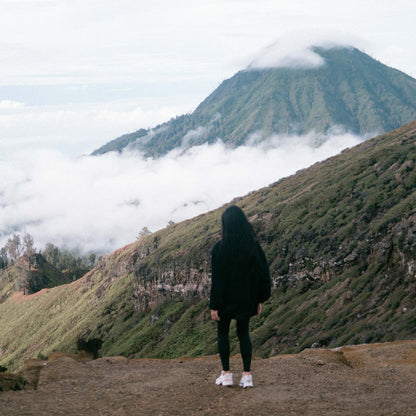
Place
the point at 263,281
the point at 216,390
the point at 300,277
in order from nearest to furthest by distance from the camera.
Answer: the point at 263,281 → the point at 216,390 → the point at 300,277

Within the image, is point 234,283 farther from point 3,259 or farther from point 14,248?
point 3,259

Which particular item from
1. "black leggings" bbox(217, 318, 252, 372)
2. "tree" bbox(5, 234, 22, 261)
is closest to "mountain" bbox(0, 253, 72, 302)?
"tree" bbox(5, 234, 22, 261)

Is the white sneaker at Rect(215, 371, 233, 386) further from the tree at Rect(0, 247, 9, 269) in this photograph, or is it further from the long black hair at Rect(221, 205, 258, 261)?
the tree at Rect(0, 247, 9, 269)

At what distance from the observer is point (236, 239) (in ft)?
29.6

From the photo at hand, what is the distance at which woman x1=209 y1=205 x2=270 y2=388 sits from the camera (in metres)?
9.02

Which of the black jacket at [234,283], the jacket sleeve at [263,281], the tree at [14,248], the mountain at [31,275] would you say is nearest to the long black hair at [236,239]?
the black jacket at [234,283]

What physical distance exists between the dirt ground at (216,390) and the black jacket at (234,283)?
1.61 meters

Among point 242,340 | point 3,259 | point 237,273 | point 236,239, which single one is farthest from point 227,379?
point 3,259

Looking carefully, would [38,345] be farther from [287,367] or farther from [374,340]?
[287,367]

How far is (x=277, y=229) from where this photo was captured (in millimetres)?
58594

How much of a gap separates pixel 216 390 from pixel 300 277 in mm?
38459

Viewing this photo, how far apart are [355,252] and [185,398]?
3404cm

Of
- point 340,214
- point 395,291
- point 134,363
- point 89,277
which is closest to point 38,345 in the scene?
point 89,277

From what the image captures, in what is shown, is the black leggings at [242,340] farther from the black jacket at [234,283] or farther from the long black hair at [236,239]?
the long black hair at [236,239]
